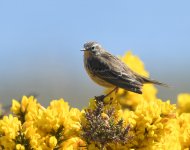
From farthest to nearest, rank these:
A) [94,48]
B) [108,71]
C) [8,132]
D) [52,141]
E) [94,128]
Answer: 1. [94,48]
2. [108,71]
3. [52,141]
4. [8,132]
5. [94,128]

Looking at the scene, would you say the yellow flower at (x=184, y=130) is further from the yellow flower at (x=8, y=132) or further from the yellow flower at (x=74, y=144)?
the yellow flower at (x=8, y=132)

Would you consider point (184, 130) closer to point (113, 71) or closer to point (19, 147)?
point (19, 147)

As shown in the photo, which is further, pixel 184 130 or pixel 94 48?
pixel 94 48

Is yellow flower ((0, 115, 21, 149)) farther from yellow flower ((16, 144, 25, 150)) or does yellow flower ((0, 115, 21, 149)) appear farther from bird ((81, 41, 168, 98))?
bird ((81, 41, 168, 98))

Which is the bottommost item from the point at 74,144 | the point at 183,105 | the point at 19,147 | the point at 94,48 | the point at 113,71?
the point at 19,147

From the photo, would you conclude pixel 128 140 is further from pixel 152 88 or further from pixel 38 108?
pixel 152 88

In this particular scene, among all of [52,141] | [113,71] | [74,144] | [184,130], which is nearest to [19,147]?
[52,141]

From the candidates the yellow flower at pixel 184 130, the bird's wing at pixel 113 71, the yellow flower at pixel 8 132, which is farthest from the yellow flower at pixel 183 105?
the yellow flower at pixel 8 132
